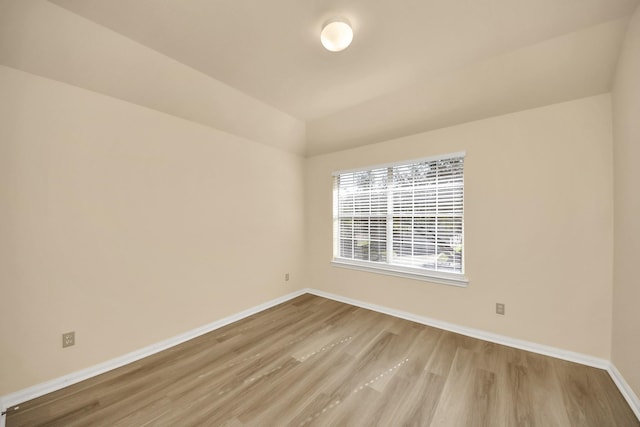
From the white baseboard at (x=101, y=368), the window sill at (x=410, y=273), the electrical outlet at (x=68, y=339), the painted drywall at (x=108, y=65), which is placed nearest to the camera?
the painted drywall at (x=108, y=65)

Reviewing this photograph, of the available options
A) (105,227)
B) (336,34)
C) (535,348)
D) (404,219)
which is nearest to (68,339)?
(105,227)

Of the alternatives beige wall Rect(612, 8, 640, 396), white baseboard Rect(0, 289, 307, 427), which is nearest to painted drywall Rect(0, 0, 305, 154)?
white baseboard Rect(0, 289, 307, 427)

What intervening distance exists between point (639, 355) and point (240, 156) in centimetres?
404

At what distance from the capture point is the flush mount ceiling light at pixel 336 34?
67.9 inches

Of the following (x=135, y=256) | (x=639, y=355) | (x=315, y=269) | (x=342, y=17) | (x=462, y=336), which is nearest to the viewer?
(x=639, y=355)

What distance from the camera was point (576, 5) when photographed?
160 cm

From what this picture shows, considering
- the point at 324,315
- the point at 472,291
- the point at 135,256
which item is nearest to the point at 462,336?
the point at 472,291

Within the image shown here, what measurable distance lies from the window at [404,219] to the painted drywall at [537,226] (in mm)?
144

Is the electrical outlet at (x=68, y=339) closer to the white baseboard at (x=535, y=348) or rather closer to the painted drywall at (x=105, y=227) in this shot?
the painted drywall at (x=105, y=227)

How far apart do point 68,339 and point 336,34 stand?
3249mm

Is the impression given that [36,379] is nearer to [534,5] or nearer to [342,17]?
[342,17]

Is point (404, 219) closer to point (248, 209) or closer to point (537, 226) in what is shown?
point (537, 226)

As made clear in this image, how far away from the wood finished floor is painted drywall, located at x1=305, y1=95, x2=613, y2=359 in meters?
0.33

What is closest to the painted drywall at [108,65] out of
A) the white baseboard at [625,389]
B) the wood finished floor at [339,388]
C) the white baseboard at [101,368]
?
the white baseboard at [101,368]
